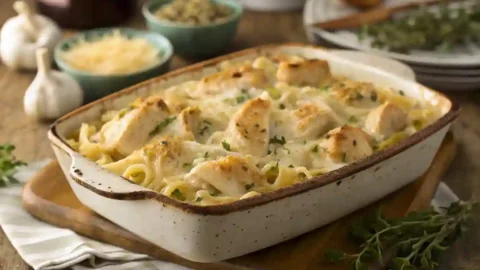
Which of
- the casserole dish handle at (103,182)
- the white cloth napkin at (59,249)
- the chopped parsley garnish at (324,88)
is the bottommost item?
the white cloth napkin at (59,249)

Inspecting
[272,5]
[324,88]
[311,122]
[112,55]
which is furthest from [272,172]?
[272,5]

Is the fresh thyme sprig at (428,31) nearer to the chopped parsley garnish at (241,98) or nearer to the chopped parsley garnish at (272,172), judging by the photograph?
the chopped parsley garnish at (241,98)

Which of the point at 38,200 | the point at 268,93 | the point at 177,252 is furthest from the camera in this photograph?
the point at 268,93

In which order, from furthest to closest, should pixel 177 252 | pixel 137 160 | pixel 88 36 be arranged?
1. pixel 88 36
2. pixel 137 160
3. pixel 177 252

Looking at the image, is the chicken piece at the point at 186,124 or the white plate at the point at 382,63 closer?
the chicken piece at the point at 186,124

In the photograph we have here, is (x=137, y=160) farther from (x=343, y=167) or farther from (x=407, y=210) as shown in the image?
(x=407, y=210)

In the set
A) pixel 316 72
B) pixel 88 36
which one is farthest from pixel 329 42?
pixel 88 36

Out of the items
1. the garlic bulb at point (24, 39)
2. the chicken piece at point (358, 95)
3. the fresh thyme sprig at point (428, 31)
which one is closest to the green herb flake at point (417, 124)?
the chicken piece at point (358, 95)
